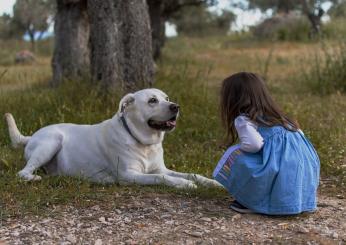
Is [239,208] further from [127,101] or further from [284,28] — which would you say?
[284,28]

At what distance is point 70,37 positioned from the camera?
34.4 feet

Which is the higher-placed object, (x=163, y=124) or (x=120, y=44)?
Result: (x=120, y=44)

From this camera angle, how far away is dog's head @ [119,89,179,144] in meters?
5.01

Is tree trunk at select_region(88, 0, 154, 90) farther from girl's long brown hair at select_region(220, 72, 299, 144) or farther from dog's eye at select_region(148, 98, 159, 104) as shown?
girl's long brown hair at select_region(220, 72, 299, 144)

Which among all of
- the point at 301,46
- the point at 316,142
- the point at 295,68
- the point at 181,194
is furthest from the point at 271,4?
the point at 181,194

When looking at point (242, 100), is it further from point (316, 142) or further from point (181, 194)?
point (316, 142)

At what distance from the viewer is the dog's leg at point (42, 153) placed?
5.31 metres

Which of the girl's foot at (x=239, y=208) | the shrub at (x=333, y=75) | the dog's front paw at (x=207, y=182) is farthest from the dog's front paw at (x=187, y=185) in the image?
the shrub at (x=333, y=75)

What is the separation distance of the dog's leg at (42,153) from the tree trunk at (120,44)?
7.07 feet

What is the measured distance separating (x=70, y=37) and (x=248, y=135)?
6.90 meters

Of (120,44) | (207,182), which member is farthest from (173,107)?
(120,44)

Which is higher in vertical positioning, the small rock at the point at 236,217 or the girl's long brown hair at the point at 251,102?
the girl's long brown hair at the point at 251,102

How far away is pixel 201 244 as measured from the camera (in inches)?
149

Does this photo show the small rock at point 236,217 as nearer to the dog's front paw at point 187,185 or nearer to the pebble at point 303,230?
the pebble at point 303,230
